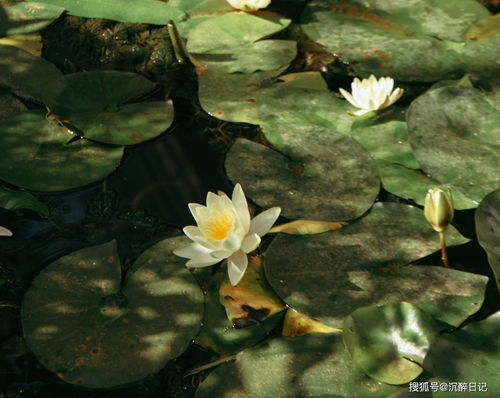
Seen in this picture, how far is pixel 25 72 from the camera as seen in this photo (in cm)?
307

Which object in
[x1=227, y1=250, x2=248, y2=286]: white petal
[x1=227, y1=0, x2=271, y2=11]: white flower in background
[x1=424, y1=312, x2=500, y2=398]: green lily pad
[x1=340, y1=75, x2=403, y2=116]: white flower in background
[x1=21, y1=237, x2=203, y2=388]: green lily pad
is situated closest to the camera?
[x1=424, y1=312, x2=500, y2=398]: green lily pad

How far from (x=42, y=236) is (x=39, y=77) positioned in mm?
→ 909

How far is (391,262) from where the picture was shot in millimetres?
2285

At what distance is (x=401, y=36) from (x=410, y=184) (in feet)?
3.18

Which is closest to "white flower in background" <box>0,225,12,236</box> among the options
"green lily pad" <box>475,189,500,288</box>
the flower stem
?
the flower stem

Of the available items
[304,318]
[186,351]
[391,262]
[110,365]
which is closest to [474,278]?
[391,262]

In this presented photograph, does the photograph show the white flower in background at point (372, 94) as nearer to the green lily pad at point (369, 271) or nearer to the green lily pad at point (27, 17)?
the green lily pad at point (369, 271)

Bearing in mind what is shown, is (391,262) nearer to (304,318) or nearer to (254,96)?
(304,318)

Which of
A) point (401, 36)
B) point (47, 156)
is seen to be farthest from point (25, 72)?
point (401, 36)

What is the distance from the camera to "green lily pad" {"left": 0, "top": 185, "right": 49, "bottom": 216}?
8.13 ft

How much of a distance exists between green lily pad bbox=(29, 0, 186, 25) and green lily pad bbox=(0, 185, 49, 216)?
1194 mm

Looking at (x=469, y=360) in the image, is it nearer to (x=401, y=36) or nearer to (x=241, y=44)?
(x=401, y=36)

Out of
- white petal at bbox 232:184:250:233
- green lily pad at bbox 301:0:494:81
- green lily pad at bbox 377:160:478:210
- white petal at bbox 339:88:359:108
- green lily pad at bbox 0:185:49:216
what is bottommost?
green lily pad at bbox 0:185:49:216

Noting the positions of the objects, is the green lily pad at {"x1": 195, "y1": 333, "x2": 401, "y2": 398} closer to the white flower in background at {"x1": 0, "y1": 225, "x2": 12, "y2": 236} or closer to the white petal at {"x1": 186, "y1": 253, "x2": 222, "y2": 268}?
the white petal at {"x1": 186, "y1": 253, "x2": 222, "y2": 268}
